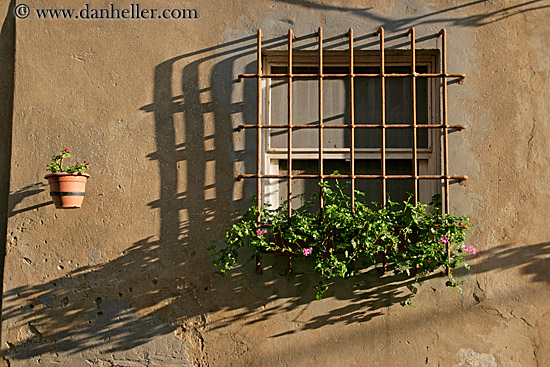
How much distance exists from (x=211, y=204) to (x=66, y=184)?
2.88 feet

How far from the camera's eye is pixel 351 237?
3.34 m

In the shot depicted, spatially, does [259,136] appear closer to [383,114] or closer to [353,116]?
[353,116]

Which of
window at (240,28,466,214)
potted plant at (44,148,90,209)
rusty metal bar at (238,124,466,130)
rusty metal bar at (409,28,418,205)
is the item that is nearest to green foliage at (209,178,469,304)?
rusty metal bar at (409,28,418,205)

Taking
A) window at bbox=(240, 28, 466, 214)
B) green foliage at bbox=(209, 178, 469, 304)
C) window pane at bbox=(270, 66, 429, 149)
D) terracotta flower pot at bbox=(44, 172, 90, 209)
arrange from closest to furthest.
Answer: green foliage at bbox=(209, 178, 469, 304) < terracotta flower pot at bbox=(44, 172, 90, 209) < window at bbox=(240, 28, 466, 214) < window pane at bbox=(270, 66, 429, 149)

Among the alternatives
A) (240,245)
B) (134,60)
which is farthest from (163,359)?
(134,60)

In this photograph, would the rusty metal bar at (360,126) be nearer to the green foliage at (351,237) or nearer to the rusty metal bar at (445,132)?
the rusty metal bar at (445,132)

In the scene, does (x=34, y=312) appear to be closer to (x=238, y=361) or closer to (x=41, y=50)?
(x=238, y=361)

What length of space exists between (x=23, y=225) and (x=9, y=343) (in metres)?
0.74

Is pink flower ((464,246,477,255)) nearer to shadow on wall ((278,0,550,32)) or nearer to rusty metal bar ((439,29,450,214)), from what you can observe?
rusty metal bar ((439,29,450,214))

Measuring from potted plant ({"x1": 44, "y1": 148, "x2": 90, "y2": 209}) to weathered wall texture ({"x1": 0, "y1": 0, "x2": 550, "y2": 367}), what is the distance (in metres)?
0.16

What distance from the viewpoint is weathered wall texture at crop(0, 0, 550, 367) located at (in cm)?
346

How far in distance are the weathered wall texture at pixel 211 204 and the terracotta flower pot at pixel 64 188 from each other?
0.19 metres

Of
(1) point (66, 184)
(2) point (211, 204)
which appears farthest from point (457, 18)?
(1) point (66, 184)

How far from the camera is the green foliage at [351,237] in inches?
129
